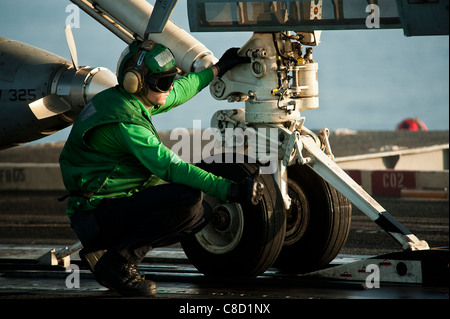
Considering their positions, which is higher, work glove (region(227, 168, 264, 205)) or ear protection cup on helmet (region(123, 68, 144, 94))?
ear protection cup on helmet (region(123, 68, 144, 94))

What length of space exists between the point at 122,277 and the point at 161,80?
135 centimetres

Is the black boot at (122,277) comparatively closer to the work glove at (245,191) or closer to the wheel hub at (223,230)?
the work glove at (245,191)

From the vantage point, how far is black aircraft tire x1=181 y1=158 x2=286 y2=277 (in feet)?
20.4

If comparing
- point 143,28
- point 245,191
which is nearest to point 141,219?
point 245,191

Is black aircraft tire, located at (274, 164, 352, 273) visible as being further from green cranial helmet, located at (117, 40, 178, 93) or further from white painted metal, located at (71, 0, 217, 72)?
green cranial helmet, located at (117, 40, 178, 93)

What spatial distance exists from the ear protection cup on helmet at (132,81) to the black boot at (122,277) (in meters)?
1.08

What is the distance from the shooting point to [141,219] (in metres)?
5.49

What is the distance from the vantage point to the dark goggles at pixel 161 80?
557 centimetres

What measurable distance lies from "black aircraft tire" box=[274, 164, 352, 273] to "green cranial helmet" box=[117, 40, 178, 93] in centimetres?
166

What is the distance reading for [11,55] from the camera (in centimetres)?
800

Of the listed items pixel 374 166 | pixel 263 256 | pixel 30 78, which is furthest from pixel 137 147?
pixel 374 166

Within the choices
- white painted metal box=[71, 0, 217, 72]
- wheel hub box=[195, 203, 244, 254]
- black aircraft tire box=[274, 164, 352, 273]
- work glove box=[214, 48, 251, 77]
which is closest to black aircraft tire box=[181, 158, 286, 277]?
wheel hub box=[195, 203, 244, 254]

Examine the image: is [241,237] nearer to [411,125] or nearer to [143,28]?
[143,28]
